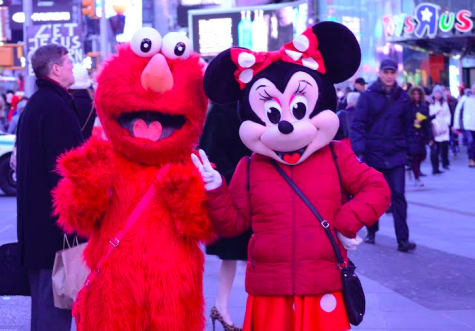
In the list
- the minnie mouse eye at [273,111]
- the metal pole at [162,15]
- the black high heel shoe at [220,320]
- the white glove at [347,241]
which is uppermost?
the metal pole at [162,15]

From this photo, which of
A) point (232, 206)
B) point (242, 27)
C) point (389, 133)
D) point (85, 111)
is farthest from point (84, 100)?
point (242, 27)

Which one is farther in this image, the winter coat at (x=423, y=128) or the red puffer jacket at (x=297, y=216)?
the winter coat at (x=423, y=128)

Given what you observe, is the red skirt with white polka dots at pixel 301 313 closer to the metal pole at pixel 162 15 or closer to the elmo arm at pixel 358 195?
the elmo arm at pixel 358 195

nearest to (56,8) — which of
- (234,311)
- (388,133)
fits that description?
(388,133)

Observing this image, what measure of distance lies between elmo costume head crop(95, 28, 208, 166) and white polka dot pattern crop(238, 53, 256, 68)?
0.25 metres

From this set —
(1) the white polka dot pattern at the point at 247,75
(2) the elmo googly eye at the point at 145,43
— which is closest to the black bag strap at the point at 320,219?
(1) the white polka dot pattern at the point at 247,75

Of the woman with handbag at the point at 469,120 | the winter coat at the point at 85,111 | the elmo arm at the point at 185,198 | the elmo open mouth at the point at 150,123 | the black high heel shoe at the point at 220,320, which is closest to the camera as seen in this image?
the elmo arm at the point at 185,198

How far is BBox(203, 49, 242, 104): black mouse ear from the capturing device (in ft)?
15.3

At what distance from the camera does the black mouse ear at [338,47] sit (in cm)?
471

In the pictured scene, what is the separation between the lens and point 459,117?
72.2ft

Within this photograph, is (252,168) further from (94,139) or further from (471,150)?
(471,150)

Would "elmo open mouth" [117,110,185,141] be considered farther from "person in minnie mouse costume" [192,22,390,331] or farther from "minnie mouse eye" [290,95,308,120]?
"minnie mouse eye" [290,95,308,120]

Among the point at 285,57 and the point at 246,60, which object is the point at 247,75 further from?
the point at 285,57

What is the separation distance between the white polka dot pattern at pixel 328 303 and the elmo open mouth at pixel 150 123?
1.11 meters
